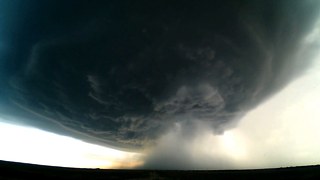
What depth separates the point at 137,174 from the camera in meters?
18.2

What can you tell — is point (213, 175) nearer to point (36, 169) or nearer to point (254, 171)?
point (254, 171)

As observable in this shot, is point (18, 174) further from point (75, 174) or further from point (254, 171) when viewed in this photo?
point (254, 171)

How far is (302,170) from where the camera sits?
1766cm

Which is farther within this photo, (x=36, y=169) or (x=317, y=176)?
(x=36, y=169)

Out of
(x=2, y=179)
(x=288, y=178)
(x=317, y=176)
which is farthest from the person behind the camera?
(x=288, y=178)

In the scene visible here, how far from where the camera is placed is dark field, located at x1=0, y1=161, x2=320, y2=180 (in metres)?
16.6

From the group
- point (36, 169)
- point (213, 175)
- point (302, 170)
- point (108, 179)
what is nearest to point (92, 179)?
point (108, 179)

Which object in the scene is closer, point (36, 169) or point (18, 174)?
point (18, 174)

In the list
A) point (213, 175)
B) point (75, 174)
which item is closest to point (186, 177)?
point (213, 175)

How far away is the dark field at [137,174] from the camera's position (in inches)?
653

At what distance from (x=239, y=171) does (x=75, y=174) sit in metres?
11.7

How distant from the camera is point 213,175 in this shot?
18.7 meters

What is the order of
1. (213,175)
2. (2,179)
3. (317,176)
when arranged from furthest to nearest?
(213,175), (317,176), (2,179)

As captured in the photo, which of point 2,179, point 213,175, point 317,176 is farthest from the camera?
point 213,175
